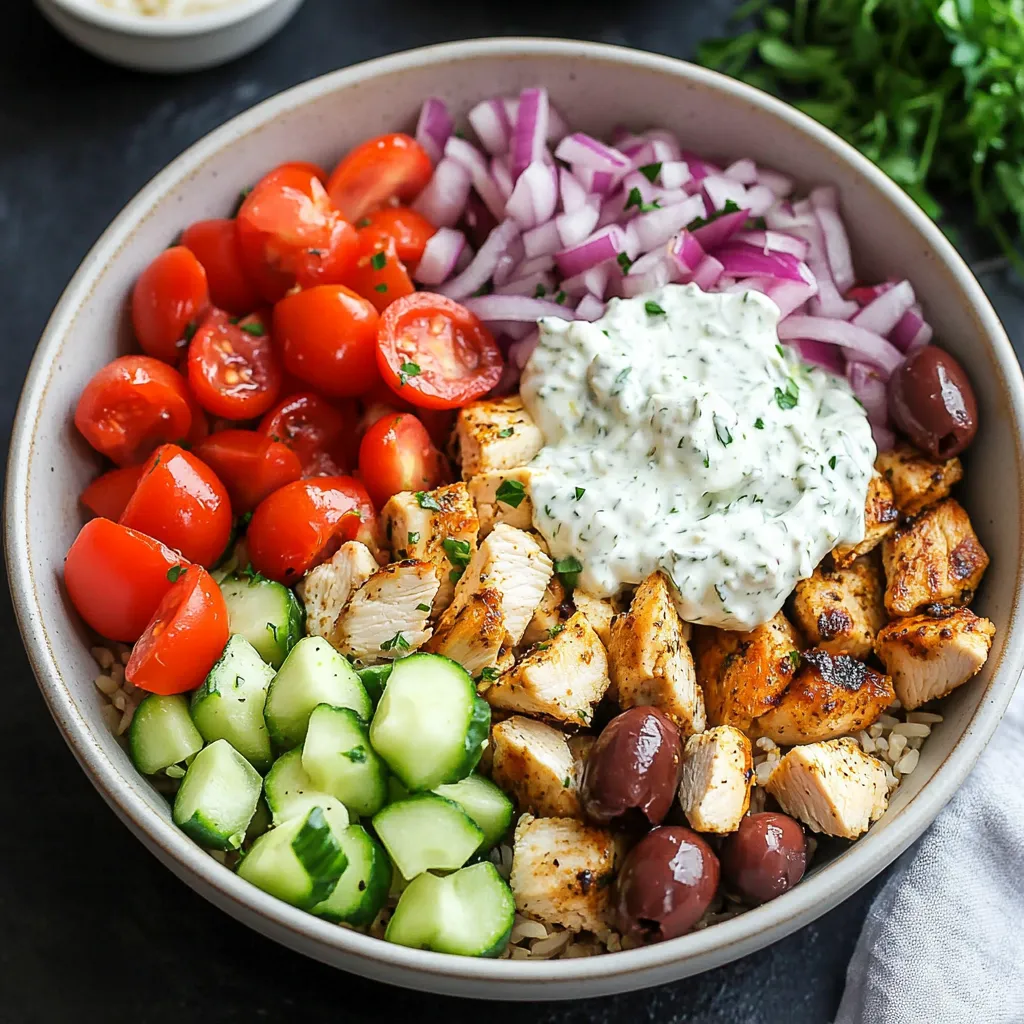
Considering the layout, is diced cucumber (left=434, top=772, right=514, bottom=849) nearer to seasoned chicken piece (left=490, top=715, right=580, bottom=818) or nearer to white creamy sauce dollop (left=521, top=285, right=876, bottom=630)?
seasoned chicken piece (left=490, top=715, right=580, bottom=818)

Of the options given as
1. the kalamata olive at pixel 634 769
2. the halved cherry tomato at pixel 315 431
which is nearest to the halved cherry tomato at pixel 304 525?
the halved cherry tomato at pixel 315 431

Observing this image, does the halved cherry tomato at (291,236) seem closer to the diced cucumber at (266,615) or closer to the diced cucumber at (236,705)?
the diced cucumber at (266,615)

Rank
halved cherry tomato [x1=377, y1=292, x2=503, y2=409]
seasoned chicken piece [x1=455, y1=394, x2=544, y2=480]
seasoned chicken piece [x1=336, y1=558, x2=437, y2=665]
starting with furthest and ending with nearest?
halved cherry tomato [x1=377, y1=292, x2=503, y2=409], seasoned chicken piece [x1=455, y1=394, x2=544, y2=480], seasoned chicken piece [x1=336, y1=558, x2=437, y2=665]

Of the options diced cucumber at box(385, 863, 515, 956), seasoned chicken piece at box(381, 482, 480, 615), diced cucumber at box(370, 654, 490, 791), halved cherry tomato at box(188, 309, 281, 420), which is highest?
halved cherry tomato at box(188, 309, 281, 420)

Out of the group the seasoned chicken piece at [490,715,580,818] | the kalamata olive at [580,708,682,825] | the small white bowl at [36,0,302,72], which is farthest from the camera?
the small white bowl at [36,0,302,72]

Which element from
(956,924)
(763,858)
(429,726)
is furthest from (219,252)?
(956,924)

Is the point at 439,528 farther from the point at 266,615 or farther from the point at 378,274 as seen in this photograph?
the point at 378,274

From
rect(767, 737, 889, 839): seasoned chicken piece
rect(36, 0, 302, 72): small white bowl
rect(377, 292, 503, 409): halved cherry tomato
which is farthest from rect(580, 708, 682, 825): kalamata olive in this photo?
rect(36, 0, 302, 72): small white bowl
